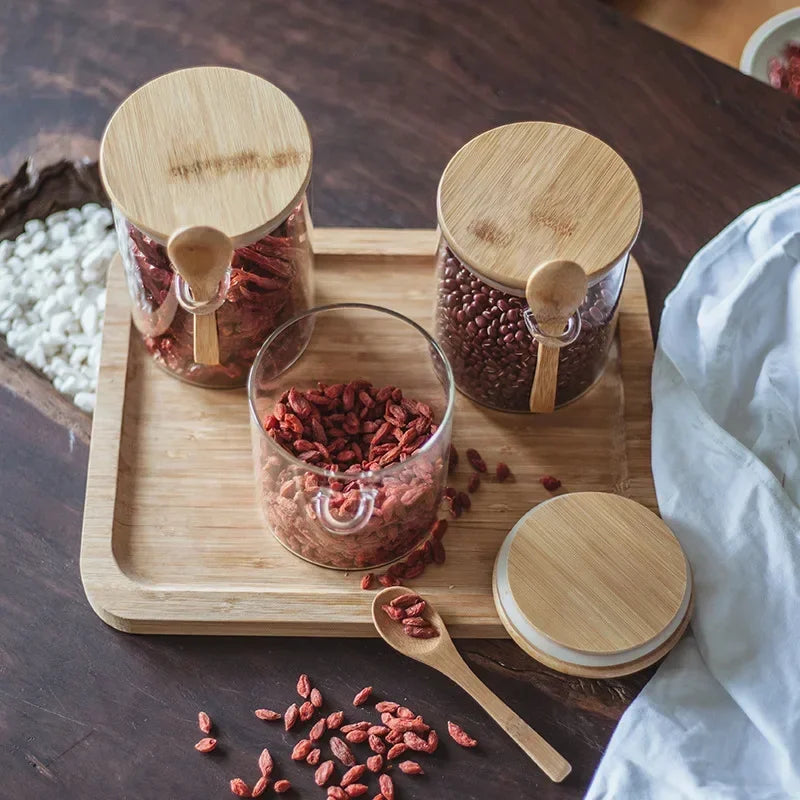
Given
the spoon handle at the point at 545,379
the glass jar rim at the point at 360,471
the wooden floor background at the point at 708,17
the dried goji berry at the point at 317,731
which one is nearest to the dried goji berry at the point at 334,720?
the dried goji berry at the point at 317,731

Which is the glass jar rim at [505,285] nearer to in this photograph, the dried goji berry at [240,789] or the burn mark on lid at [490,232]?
the burn mark on lid at [490,232]

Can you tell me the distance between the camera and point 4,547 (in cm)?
126

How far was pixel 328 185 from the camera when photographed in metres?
1.53

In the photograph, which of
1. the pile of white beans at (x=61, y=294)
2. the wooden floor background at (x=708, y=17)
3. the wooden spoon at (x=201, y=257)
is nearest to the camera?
the wooden spoon at (x=201, y=257)

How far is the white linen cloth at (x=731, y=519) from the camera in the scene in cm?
113

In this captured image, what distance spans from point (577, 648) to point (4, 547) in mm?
602

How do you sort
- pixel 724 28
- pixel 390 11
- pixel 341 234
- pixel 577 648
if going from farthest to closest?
pixel 724 28 → pixel 390 11 → pixel 341 234 → pixel 577 648

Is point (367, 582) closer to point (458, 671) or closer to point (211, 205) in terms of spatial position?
point (458, 671)

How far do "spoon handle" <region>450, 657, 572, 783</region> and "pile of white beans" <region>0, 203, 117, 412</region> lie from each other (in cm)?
57

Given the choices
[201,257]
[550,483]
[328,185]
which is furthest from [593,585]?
[328,185]

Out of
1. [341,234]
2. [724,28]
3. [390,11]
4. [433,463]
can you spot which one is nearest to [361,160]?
[341,234]

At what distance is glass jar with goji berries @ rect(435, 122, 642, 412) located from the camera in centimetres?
115

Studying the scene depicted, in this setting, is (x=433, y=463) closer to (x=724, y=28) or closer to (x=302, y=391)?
(x=302, y=391)

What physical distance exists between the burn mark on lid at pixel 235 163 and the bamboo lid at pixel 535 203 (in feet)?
0.52
